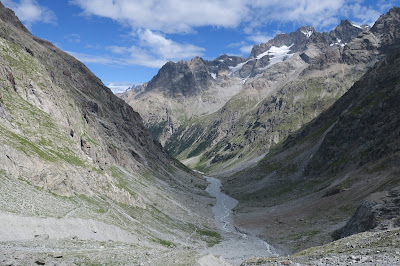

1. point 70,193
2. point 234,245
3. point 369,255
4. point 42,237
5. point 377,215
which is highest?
point 377,215

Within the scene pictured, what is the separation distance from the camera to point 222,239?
240 feet

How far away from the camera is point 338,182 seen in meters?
100

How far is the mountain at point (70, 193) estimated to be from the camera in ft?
117

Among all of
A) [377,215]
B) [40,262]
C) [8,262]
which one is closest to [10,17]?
[40,262]

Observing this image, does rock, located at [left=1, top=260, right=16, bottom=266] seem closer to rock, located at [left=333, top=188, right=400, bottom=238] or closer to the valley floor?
the valley floor

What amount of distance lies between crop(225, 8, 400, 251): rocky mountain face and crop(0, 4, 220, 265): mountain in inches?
768

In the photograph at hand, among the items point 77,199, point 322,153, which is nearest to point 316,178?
point 322,153

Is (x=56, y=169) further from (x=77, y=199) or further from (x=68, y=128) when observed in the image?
(x=68, y=128)

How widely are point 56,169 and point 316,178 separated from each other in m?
98.4

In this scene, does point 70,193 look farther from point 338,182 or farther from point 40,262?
point 338,182

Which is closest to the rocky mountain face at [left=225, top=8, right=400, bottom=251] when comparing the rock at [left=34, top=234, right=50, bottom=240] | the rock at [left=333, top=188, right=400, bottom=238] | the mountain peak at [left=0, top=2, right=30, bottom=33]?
the rock at [left=333, top=188, right=400, bottom=238]

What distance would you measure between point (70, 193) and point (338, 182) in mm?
80372

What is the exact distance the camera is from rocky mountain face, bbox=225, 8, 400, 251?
59156 millimetres

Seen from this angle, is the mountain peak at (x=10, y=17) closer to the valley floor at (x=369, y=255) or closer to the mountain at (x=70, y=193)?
the mountain at (x=70, y=193)
